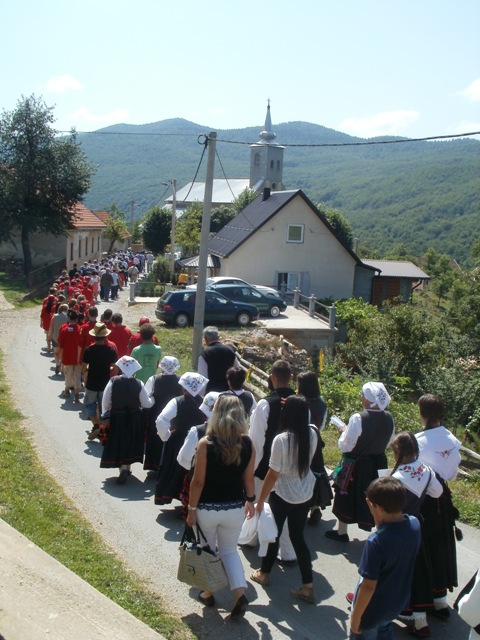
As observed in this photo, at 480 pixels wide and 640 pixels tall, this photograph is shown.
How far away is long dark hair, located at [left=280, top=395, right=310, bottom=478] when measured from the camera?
545cm

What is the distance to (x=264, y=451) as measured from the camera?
20.6 ft

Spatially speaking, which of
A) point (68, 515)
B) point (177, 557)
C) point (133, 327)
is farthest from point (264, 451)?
point (133, 327)

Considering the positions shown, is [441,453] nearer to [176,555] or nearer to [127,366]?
[176,555]

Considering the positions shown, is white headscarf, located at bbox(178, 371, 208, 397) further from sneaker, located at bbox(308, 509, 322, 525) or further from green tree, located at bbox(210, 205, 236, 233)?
green tree, located at bbox(210, 205, 236, 233)

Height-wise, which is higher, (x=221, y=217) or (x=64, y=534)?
(x=221, y=217)

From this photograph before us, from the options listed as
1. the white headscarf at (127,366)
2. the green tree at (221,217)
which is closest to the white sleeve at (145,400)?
the white headscarf at (127,366)

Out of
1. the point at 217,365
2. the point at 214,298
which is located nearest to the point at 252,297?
the point at 214,298

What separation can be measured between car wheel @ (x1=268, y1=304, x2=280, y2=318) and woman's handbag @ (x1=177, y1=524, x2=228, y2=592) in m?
22.0

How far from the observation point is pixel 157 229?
60094mm

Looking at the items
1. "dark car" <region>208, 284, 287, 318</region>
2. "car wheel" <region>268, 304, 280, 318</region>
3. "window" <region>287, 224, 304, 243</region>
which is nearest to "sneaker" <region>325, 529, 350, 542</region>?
"dark car" <region>208, 284, 287, 318</region>

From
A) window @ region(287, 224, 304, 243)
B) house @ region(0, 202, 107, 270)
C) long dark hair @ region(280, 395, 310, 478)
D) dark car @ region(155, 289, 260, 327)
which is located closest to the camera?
long dark hair @ region(280, 395, 310, 478)

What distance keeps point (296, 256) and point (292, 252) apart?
1.07 ft

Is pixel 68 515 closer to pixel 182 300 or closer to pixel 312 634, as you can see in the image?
pixel 312 634

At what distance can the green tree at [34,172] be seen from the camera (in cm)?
3238
